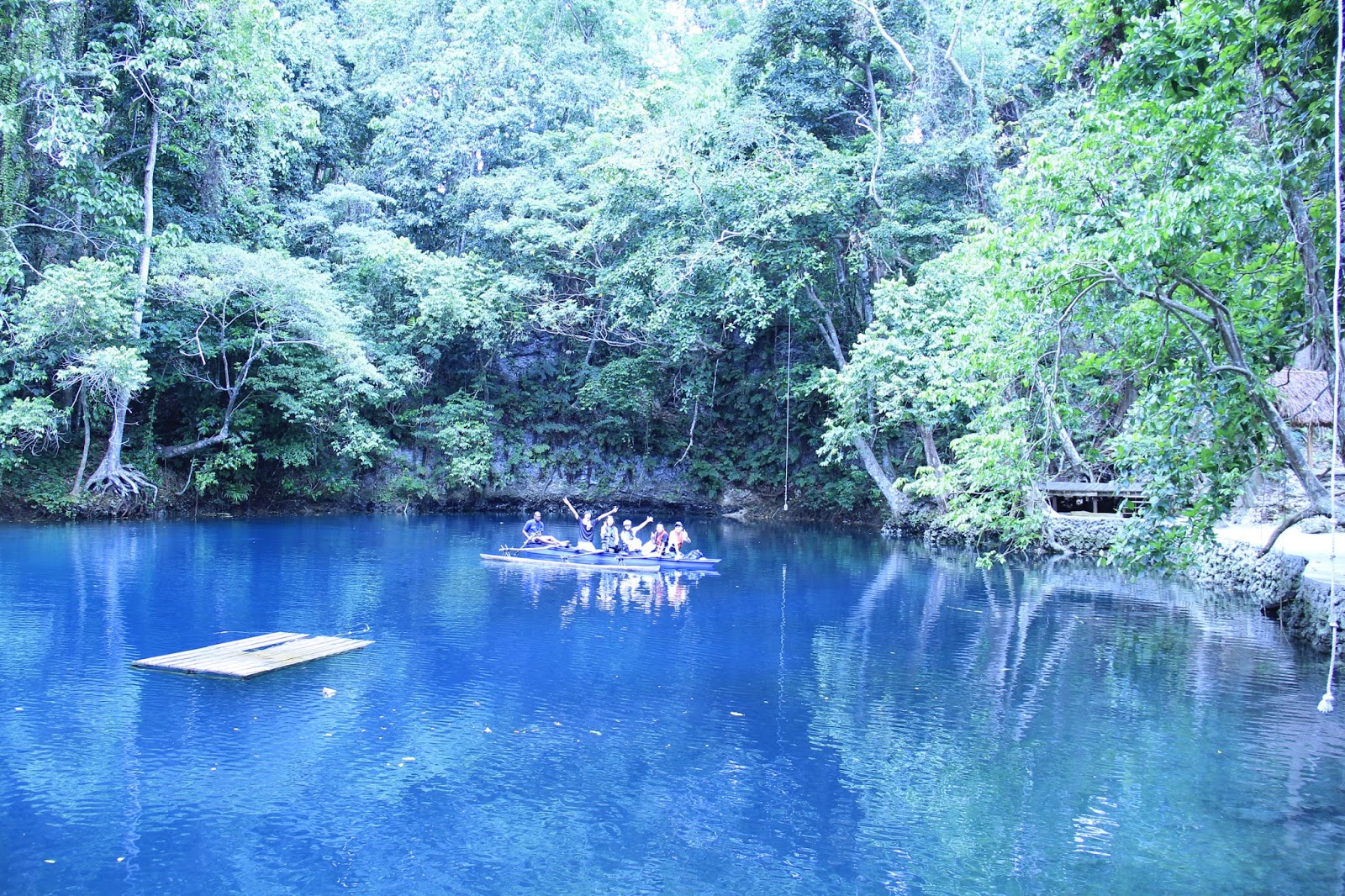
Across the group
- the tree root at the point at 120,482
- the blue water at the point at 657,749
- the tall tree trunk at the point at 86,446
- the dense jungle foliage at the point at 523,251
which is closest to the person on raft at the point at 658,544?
the blue water at the point at 657,749

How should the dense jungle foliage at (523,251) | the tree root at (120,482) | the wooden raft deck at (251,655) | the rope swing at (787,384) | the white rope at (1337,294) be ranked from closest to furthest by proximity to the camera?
the white rope at (1337,294) < the wooden raft deck at (251,655) < the dense jungle foliage at (523,251) < the tree root at (120,482) < the rope swing at (787,384)

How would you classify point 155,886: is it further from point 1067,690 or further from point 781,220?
point 781,220

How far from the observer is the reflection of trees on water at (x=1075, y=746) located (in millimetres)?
5922

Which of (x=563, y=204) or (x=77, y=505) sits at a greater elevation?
(x=563, y=204)

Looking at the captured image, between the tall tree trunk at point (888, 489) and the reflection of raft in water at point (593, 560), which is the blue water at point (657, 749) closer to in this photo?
the reflection of raft in water at point (593, 560)

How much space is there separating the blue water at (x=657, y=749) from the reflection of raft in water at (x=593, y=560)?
2640mm

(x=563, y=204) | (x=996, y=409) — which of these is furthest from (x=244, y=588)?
(x=563, y=204)

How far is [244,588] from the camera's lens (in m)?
13.7

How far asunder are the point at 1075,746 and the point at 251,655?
309 inches

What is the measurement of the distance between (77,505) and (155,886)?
62.0 feet

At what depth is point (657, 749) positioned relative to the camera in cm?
755

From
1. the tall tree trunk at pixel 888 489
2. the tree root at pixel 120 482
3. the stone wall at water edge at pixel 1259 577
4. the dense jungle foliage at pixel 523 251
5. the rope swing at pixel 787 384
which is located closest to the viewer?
the stone wall at water edge at pixel 1259 577

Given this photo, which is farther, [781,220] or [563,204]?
[563,204]

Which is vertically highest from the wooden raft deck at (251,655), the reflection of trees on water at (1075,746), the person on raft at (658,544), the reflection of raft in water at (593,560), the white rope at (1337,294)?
the white rope at (1337,294)
